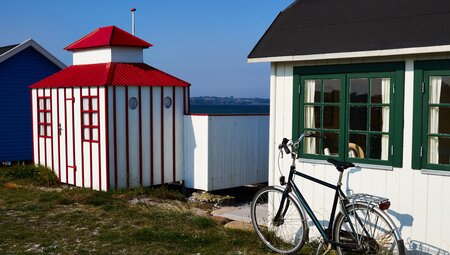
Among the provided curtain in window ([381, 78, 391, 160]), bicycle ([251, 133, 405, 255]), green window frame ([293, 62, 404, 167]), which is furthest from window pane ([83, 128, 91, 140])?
curtain in window ([381, 78, 391, 160])

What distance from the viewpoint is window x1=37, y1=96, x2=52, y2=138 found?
12672 millimetres

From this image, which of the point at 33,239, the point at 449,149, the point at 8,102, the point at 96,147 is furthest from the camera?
the point at 8,102

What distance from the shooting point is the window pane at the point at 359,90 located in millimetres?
6328

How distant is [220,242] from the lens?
6992 millimetres

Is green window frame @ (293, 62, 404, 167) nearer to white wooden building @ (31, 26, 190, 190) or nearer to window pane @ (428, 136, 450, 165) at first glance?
window pane @ (428, 136, 450, 165)

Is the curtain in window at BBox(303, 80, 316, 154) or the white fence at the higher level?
the curtain in window at BBox(303, 80, 316, 154)

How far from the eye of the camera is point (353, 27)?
6547 millimetres

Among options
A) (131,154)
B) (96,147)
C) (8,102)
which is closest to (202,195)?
(131,154)

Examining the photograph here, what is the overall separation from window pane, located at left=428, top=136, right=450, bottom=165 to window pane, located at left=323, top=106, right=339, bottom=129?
1223 millimetres

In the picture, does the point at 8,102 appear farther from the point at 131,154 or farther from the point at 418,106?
the point at 418,106

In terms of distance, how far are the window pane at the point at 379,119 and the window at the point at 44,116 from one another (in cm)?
878

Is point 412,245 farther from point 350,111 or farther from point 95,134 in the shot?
point 95,134

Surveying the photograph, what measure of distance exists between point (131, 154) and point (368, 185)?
6338 mm

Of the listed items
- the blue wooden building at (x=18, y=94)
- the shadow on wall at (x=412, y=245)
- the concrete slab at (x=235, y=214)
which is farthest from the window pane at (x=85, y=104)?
the shadow on wall at (x=412, y=245)
